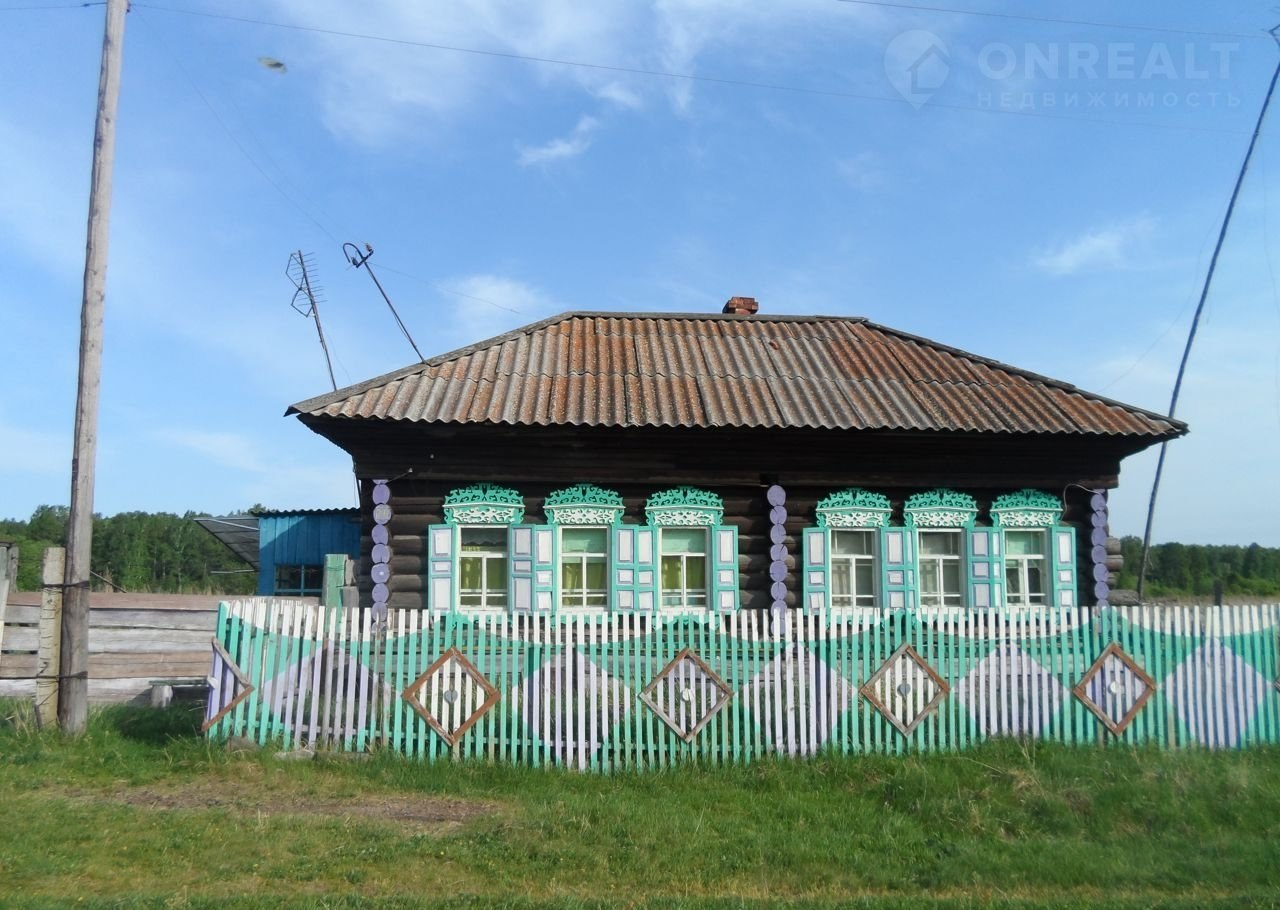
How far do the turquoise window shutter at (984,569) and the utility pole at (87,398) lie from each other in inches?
391

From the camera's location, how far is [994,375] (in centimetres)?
1327

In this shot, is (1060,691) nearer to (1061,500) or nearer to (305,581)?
(1061,500)

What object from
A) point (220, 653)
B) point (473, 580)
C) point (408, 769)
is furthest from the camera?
point (473, 580)

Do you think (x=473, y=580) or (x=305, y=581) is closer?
(x=473, y=580)

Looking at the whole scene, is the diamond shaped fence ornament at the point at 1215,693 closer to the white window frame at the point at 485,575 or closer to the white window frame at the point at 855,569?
the white window frame at the point at 855,569

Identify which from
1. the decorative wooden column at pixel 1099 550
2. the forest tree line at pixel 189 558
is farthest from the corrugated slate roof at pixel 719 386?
the forest tree line at pixel 189 558

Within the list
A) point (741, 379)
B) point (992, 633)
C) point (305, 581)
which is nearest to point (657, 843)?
point (992, 633)

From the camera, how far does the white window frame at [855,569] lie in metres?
11.7

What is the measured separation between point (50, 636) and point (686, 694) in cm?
599

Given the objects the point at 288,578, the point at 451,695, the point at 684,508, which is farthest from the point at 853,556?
the point at 288,578

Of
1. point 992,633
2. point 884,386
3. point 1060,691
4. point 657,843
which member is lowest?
point 657,843

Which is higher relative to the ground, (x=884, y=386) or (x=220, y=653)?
(x=884, y=386)

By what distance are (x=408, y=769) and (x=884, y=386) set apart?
322 inches

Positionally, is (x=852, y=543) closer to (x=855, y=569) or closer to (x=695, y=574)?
(x=855, y=569)
